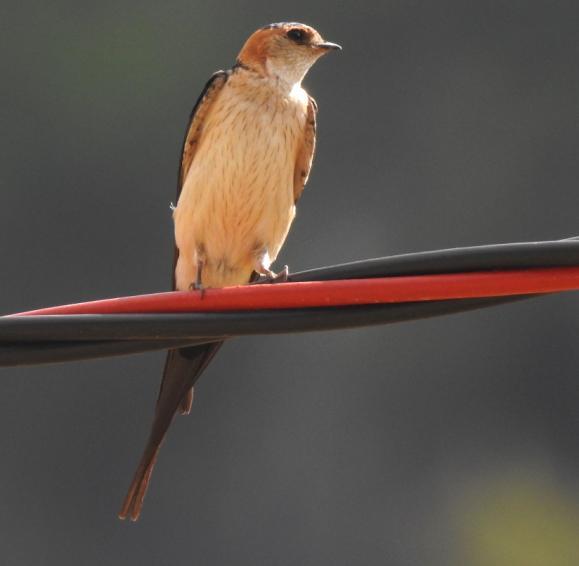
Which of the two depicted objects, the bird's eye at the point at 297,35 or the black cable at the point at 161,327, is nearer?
the black cable at the point at 161,327

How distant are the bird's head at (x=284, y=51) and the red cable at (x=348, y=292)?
228cm

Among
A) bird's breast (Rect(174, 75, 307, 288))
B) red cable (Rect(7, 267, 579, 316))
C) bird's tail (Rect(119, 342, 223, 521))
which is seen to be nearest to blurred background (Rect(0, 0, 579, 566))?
bird's breast (Rect(174, 75, 307, 288))

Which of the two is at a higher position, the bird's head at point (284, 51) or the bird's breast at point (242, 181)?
the bird's head at point (284, 51)

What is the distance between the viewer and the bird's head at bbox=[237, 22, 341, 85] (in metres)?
5.24

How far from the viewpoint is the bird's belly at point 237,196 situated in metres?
4.86

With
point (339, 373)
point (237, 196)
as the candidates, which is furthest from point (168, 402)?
point (339, 373)

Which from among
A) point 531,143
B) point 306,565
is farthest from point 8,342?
point 531,143

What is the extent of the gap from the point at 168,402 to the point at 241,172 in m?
1.05

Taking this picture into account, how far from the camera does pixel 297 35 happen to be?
546 cm

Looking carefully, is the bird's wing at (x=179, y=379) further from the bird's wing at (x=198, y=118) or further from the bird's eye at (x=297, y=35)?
the bird's eye at (x=297, y=35)

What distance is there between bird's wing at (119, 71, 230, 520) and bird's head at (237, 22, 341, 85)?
0.13m

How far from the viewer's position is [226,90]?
512 cm

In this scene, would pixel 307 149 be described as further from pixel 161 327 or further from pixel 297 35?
pixel 161 327

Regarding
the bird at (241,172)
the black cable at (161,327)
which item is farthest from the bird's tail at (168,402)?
the black cable at (161,327)
